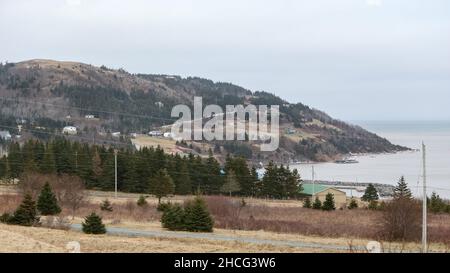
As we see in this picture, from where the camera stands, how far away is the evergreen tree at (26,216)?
2717 cm

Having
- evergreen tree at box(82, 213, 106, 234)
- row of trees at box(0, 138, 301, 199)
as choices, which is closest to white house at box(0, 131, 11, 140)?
row of trees at box(0, 138, 301, 199)

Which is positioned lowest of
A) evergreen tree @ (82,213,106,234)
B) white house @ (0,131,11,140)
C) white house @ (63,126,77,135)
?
evergreen tree @ (82,213,106,234)

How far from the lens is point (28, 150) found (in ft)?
232

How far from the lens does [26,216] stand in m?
27.2

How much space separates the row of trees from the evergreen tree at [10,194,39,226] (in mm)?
34881

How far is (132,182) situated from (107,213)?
2717 centimetres

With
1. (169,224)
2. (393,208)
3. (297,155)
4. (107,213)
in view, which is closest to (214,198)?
(107,213)

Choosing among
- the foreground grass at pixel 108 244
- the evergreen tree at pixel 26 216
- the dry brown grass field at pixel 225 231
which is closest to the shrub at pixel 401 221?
the dry brown grass field at pixel 225 231

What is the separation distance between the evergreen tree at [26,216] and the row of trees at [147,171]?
34.9 meters

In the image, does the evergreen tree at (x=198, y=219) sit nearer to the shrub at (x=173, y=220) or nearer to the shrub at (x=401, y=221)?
the shrub at (x=173, y=220)

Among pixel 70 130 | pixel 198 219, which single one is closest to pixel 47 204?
pixel 198 219

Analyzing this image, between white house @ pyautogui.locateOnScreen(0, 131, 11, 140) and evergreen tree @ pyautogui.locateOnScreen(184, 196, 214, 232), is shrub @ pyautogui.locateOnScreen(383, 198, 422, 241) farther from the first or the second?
white house @ pyautogui.locateOnScreen(0, 131, 11, 140)

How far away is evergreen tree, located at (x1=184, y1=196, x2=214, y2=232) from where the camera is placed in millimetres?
29359

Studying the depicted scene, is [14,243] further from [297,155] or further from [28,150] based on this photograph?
[297,155]
